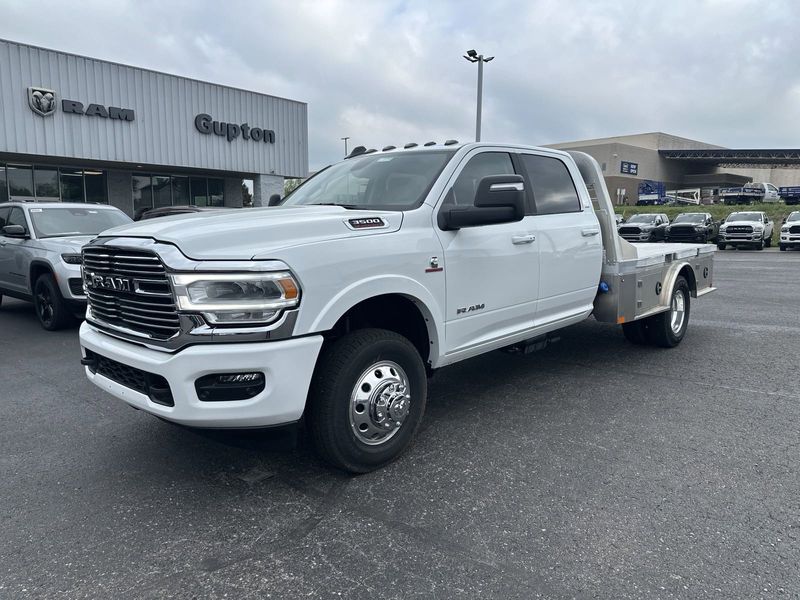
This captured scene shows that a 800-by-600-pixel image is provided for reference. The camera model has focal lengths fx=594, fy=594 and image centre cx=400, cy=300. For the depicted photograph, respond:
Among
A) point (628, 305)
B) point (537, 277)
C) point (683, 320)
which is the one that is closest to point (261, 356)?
point (537, 277)

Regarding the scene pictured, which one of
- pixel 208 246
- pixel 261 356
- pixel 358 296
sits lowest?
pixel 261 356

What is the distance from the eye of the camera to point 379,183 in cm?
428

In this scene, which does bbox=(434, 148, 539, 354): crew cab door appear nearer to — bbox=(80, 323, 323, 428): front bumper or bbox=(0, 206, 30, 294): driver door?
bbox=(80, 323, 323, 428): front bumper

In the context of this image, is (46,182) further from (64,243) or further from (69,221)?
(64,243)

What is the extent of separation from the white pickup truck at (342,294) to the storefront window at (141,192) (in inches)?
824

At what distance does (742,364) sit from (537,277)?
276cm

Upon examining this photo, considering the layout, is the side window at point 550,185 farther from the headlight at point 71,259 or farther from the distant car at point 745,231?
the distant car at point 745,231

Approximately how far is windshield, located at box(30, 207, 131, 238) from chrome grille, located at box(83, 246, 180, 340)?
19.7ft

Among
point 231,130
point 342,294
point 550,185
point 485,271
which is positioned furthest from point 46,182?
point 342,294

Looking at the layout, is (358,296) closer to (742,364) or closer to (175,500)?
(175,500)

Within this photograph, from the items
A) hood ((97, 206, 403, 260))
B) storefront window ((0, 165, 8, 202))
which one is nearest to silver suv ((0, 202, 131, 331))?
hood ((97, 206, 403, 260))

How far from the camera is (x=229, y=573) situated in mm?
2582

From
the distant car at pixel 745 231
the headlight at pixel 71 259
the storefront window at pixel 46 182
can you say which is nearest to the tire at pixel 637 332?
the headlight at pixel 71 259

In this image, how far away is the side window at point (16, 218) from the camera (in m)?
8.78
